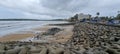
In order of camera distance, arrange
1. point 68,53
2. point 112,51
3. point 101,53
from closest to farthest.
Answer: point 68,53, point 101,53, point 112,51

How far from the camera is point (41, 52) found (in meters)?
6.50

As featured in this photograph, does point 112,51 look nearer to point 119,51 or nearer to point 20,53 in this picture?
point 119,51

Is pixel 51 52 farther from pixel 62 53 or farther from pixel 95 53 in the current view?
pixel 95 53

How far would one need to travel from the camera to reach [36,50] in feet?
22.1

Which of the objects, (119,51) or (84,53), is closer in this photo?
(84,53)

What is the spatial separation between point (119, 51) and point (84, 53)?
1.58 meters

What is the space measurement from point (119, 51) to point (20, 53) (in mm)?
3773

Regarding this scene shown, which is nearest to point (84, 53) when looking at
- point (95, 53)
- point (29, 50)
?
point (95, 53)

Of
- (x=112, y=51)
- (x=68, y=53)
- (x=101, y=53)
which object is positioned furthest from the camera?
(x=112, y=51)

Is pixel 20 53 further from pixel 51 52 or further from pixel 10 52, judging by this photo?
pixel 51 52

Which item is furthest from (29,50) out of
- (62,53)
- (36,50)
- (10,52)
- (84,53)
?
(84,53)

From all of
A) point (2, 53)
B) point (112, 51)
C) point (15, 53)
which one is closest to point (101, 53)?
point (112, 51)

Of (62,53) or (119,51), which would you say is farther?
(119,51)

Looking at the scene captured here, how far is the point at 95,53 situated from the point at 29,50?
2.31 metres
